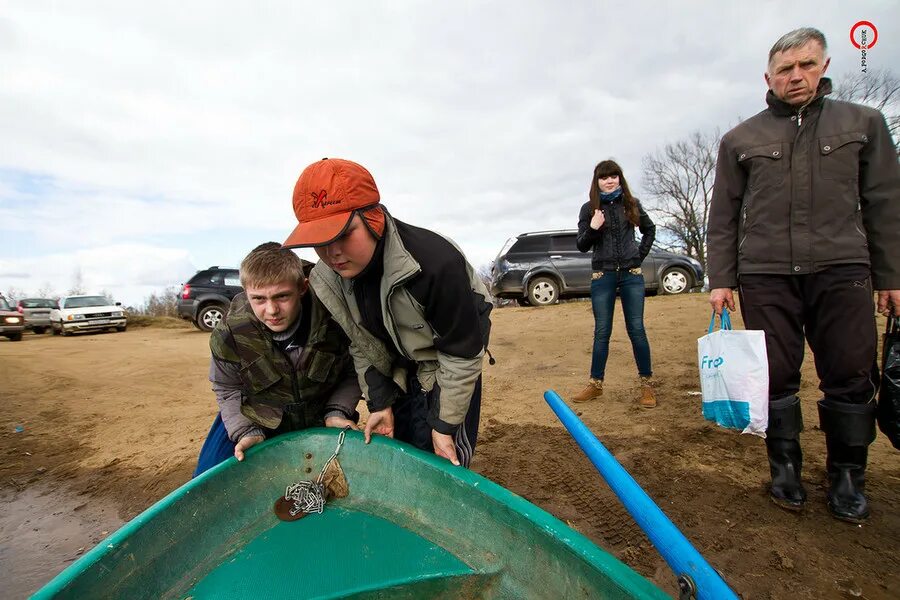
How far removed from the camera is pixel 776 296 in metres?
2.08

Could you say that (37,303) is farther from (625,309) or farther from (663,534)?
(663,534)

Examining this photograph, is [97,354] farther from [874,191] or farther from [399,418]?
[874,191]

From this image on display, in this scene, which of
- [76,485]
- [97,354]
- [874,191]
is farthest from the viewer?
[97,354]

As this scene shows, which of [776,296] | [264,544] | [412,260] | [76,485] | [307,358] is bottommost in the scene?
[76,485]

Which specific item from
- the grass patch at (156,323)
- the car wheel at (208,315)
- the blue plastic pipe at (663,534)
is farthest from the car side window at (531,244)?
the grass patch at (156,323)

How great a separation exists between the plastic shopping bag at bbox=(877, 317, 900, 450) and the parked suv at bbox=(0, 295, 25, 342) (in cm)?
1796

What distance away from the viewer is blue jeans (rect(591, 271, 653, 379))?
3.58m

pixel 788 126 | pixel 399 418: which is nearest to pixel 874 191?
pixel 788 126

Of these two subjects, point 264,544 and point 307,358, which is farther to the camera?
point 307,358

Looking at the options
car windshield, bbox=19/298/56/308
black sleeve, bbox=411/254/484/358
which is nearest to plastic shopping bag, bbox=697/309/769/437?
black sleeve, bbox=411/254/484/358

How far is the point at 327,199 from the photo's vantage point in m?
1.49

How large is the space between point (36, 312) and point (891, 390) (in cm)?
2185

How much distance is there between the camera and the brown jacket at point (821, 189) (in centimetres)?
195

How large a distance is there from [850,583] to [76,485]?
14.4 ft
